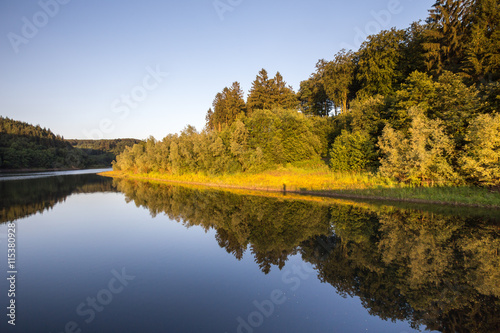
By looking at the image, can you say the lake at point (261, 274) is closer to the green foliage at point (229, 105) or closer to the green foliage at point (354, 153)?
the green foliage at point (354, 153)

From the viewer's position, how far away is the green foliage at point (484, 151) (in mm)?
18219

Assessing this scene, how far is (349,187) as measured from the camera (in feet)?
85.8

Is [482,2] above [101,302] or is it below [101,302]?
above

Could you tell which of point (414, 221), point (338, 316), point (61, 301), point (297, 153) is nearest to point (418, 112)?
point (414, 221)

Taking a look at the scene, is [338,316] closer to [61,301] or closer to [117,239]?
[61,301]

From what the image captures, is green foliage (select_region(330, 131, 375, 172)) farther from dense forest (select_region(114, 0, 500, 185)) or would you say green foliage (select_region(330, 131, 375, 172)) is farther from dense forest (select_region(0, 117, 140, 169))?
dense forest (select_region(0, 117, 140, 169))

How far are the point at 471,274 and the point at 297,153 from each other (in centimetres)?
3413

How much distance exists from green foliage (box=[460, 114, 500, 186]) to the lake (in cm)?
366

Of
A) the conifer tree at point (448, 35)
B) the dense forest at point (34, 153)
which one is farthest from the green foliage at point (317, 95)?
the dense forest at point (34, 153)

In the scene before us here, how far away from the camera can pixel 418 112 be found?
81.0 feet
